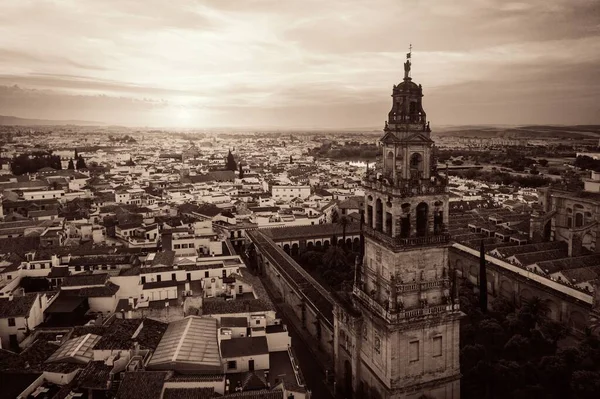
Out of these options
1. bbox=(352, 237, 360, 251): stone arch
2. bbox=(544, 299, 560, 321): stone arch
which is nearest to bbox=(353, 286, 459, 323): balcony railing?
bbox=(544, 299, 560, 321): stone arch

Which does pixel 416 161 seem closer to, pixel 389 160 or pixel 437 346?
pixel 389 160

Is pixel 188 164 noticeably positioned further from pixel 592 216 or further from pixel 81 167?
pixel 592 216

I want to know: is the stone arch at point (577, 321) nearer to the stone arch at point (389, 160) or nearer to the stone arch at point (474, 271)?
the stone arch at point (474, 271)

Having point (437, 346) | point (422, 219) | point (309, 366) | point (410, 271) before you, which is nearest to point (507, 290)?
point (437, 346)

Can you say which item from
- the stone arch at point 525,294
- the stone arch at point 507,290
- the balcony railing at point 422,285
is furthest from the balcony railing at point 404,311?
the stone arch at point 507,290

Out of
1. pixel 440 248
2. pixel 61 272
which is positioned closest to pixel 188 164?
pixel 61 272

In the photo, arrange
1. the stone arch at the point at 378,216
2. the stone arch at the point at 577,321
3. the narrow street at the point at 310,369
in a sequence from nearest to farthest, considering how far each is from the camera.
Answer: the stone arch at the point at 378,216
the narrow street at the point at 310,369
the stone arch at the point at 577,321
